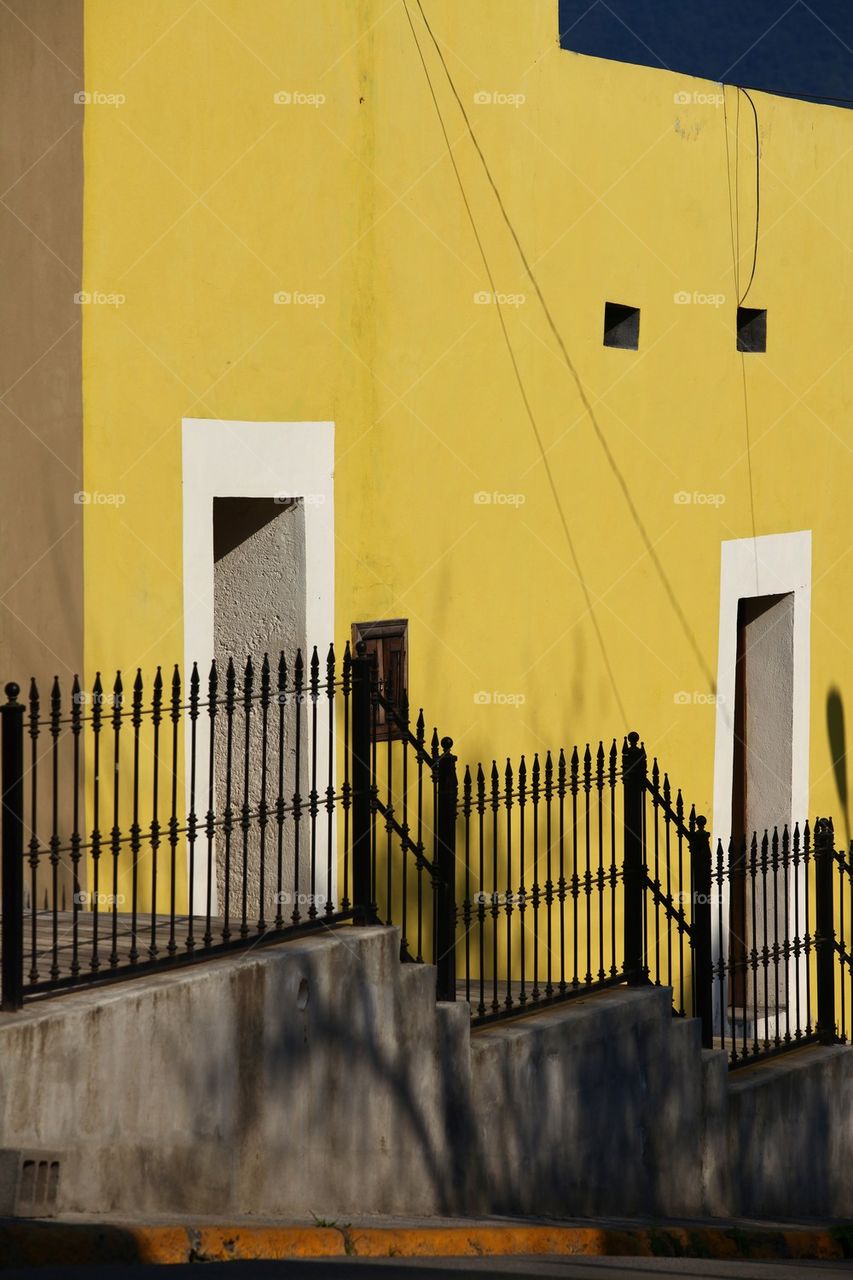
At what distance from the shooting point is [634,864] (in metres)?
9.99

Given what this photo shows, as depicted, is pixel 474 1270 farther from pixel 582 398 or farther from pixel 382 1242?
pixel 582 398

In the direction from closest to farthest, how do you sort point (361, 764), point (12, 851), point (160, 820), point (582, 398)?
point (12, 851)
point (361, 764)
point (160, 820)
point (582, 398)

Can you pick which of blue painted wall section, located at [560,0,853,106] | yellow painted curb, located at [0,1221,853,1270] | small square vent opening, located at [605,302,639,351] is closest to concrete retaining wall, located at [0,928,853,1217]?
yellow painted curb, located at [0,1221,853,1270]

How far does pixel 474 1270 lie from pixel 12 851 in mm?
2113

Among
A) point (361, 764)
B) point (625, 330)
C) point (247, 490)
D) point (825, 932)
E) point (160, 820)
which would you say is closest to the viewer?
point (361, 764)

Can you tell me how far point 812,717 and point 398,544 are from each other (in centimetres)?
488

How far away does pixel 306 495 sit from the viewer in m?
10.1

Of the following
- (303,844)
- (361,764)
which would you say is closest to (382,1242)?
(361,764)

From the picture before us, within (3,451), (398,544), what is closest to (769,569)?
(398,544)

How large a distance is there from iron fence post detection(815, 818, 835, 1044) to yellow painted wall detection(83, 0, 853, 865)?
1.36m

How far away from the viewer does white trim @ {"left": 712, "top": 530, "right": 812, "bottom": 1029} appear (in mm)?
13422

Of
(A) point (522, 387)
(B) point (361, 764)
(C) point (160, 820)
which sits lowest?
(C) point (160, 820)

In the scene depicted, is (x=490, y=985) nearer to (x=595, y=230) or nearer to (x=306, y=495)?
(x=306, y=495)

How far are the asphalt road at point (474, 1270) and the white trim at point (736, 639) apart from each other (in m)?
4.61
